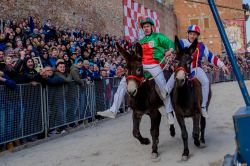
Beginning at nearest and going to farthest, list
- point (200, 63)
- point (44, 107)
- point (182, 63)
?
point (182, 63), point (200, 63), point (44, 107)

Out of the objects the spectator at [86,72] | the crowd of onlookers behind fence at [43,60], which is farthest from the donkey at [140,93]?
the spectator at [86,72]

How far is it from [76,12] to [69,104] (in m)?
11.9

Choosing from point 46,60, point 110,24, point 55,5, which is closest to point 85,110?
point 46,60

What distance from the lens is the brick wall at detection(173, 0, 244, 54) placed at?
42.5 meters

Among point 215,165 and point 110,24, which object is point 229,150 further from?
point 110,24

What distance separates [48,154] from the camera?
6730mm

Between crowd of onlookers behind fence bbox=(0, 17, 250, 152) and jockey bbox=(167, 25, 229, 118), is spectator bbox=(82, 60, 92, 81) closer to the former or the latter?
crowd of onlookers behind fence bbox=(0, 17, 250, 152)

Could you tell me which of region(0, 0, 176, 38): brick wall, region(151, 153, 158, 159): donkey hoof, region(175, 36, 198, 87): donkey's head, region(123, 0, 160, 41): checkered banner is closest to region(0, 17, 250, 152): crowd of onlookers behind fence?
region(175, 36, 198, 87): donkey's head

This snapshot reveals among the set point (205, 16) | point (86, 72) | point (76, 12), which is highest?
point (205, 16)

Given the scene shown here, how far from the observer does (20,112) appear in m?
7.23

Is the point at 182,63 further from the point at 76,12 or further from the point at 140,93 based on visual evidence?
the point at 76,12

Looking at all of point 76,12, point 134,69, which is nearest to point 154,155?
point 134,69

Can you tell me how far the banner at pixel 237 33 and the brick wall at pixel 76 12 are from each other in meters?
14.4

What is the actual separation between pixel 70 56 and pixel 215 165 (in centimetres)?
743
